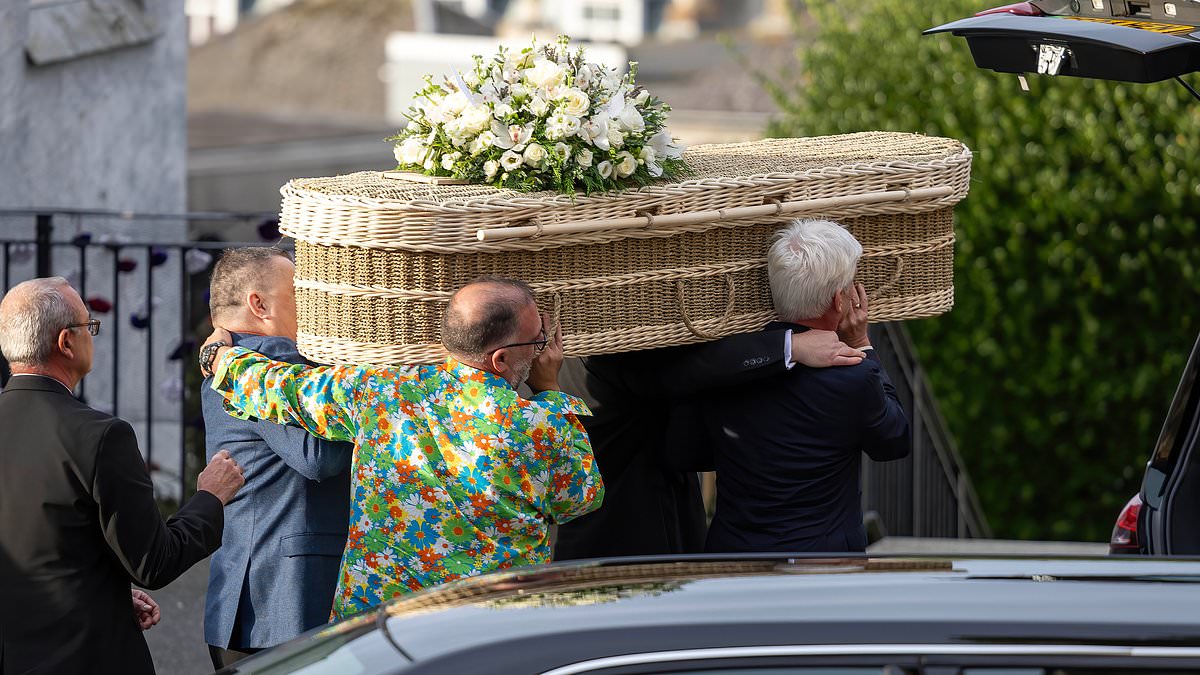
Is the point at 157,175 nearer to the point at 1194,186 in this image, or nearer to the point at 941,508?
the point at 941,508

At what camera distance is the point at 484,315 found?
3.35 m

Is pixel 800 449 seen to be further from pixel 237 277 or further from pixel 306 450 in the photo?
pixel 237 277

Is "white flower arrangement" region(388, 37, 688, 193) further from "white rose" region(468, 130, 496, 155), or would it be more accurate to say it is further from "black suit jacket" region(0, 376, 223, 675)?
"black suit jacket" region(0, 376, 223, 675)

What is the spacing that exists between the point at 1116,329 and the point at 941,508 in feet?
5.12

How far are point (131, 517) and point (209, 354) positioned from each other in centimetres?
51

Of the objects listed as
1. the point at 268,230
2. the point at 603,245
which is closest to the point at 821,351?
the point at 603,245

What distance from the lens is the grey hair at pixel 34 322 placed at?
11.4ft

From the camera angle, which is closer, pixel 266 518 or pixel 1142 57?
pixel 1142 57

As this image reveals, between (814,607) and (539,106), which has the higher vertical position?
(539,106)

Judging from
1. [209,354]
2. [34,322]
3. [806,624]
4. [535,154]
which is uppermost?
[535,154]

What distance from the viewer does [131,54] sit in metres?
8.52

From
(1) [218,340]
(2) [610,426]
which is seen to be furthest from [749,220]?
(1) [218,340]

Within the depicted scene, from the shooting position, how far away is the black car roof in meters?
2.13

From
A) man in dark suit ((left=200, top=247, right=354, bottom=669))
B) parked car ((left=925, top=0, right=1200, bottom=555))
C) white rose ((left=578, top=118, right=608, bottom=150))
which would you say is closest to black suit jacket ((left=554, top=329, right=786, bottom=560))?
white rose ((left=578, top=118, right=608, bottom=150))
